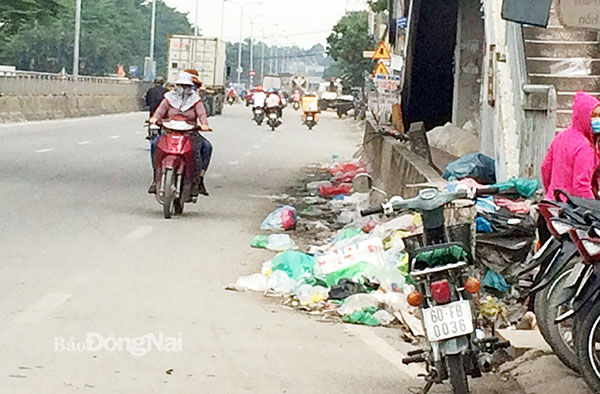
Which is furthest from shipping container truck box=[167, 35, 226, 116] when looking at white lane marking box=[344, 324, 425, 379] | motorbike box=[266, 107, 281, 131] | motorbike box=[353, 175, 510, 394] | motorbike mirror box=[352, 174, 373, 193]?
motorbike box=[353, 175, 510, 394]

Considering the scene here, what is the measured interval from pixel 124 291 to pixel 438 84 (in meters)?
16.8

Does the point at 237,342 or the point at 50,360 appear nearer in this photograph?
the point at 50,360

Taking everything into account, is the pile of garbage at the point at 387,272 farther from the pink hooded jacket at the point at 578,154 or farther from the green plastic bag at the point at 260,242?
the green plastic bag at the point at 260,242

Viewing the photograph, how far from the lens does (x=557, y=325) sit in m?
7.45

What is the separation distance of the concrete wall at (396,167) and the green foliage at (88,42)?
6515cm

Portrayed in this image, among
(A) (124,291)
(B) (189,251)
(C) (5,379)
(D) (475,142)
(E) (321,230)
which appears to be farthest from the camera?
(D) (475,142)

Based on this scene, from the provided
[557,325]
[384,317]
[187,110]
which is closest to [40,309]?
[384,317]

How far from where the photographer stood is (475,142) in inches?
882

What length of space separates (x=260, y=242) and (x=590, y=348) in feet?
21.8

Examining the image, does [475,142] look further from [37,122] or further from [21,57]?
[21,57]

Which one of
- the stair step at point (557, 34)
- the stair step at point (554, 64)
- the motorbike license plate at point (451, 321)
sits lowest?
the motorbike license plate at point (451, 321)

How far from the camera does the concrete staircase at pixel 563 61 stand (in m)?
13.8

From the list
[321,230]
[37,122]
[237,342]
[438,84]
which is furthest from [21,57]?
[237,342]

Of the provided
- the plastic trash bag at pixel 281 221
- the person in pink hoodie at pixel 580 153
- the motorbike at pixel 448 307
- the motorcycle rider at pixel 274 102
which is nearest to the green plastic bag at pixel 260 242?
the plastic trash bag at pixel 281 221
